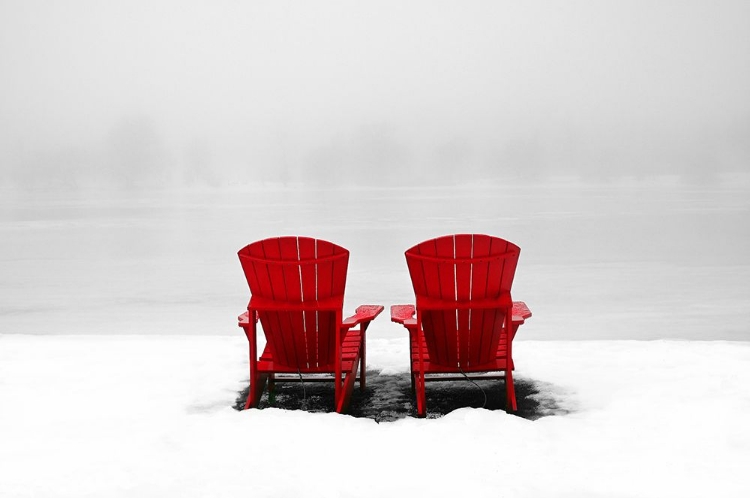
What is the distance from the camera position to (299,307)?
4324mm

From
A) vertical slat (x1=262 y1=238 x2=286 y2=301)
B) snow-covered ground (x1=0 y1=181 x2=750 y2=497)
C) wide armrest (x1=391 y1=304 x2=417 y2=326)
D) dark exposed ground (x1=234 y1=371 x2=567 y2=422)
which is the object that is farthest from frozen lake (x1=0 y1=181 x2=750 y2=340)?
vertical slat (x1=262 y1=238 x2=286 y2=301)

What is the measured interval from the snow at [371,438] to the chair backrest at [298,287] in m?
0.43

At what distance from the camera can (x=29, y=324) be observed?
29.3 feet

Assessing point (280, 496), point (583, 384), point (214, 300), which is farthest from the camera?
point (214, 300)

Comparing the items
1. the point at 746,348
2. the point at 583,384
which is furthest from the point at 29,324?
the point at 746,348

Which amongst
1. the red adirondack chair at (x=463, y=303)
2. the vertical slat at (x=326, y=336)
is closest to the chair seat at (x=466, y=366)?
the red adirondack chair at (x=463, y=303)

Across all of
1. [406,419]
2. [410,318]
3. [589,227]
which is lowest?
[589,227]

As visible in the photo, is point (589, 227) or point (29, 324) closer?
point (29, 324)

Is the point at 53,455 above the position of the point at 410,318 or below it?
below

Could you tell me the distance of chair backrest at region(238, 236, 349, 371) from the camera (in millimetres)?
4336

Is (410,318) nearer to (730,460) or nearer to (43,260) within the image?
(730,460)

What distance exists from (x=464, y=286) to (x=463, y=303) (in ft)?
0.31

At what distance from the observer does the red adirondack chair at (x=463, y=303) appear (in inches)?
169

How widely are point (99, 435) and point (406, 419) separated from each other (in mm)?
1636
